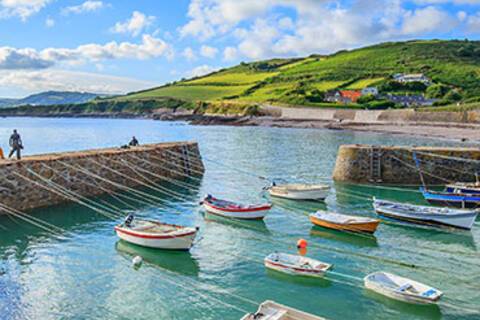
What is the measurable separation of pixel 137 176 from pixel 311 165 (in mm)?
20037

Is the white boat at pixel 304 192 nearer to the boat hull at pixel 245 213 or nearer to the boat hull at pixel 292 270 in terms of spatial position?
the boat hull at pixel 245 213

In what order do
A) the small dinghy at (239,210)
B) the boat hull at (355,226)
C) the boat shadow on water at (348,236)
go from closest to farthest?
the boat shadow on water at (348,236) < the boat hull at (355,226) < the small dinghy at (239,210)

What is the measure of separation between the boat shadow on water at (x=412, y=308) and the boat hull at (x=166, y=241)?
25.9 ft

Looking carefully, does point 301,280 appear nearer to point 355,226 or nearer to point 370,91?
point 355,226

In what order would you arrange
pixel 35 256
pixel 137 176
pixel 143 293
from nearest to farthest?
pixel 143 293
pixel 35 256
pixel 137 176

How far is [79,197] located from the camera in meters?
29.6

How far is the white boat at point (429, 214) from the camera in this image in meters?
24.2

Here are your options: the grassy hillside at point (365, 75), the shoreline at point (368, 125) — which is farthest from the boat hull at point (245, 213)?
the grassy hillside at point (365, 75)

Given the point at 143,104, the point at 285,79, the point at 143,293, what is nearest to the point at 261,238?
the point at 143,293

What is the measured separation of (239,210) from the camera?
25.7 m

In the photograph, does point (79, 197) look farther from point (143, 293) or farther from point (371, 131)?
point (371, 131)

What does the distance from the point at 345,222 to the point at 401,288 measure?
803 cm

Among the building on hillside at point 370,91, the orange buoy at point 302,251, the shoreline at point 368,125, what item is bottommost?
the orange buoy at point 302,251

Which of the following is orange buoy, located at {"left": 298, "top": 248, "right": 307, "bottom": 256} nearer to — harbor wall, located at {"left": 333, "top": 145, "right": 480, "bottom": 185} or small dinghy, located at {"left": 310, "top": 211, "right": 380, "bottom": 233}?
small dinghy, located at {"left": 310, "top": 211, "right": 380, "bottom": 233}
